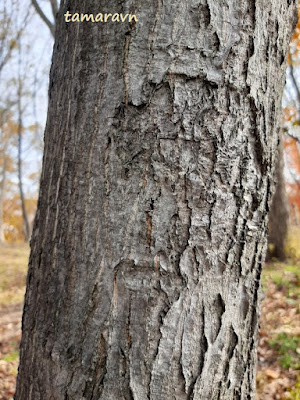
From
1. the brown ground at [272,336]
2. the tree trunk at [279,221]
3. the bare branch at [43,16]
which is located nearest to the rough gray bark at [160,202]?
the brown ground at [272,336]

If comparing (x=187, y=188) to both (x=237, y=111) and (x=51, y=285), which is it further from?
(x=51, y=285)

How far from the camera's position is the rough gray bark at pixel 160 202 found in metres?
0.90

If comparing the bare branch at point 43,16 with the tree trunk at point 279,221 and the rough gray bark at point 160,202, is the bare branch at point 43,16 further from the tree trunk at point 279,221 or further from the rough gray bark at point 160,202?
the rough gray bark at point 160,202

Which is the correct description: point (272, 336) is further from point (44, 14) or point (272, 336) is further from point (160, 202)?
point (44, 14)

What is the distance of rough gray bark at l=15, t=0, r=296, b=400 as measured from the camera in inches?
35.5

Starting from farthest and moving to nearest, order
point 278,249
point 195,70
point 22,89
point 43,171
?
point 22,89, point 278,249, point 43,171, point 195,70

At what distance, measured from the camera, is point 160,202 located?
0.91 metres

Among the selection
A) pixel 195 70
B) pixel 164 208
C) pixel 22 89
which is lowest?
pixel 164 208

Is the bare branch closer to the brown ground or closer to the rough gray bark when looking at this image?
the brown ground

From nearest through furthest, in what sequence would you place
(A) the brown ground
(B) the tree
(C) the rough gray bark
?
(C) the rough gray bark < (A) the brown ground < (B) the tree

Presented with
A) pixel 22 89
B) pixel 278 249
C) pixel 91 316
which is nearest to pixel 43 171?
pixel 91 316

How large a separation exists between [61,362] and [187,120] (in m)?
0.76

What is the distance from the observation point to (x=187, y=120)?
90cm

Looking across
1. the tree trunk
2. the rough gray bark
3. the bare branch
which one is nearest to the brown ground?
the tree trunk
